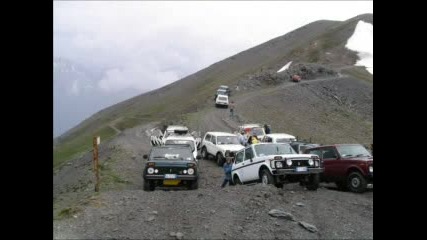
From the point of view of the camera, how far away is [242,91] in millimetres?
69688

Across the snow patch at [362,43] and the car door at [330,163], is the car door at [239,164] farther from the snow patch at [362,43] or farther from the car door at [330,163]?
the snow patch at [362,43]

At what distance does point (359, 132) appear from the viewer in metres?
52.1

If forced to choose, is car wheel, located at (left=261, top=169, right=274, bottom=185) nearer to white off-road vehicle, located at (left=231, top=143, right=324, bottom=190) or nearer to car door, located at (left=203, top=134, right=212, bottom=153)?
white off-road vehicle, located at (left=231, top=143, right=324, bottom=190)

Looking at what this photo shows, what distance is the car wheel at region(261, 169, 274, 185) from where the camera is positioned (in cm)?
1605

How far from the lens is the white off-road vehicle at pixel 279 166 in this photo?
15.8 meters

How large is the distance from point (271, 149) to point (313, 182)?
1900 millimetres

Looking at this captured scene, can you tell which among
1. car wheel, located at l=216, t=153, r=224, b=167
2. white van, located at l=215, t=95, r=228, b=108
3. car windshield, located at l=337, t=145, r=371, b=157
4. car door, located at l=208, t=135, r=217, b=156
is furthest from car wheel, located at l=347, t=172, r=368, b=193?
white van, located at l=215, t=95, r=228, b=108

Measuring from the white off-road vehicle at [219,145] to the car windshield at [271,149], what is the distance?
7.29 metres

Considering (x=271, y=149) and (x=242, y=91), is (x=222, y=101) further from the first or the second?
(x=271, y=149)

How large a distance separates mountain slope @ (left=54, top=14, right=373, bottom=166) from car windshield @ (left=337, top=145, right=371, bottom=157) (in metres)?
29.4

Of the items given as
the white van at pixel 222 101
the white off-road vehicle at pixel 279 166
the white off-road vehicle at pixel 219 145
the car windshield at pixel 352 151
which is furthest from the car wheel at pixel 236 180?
the white van at pixel 222 101

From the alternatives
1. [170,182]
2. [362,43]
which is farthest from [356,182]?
[362,43]
